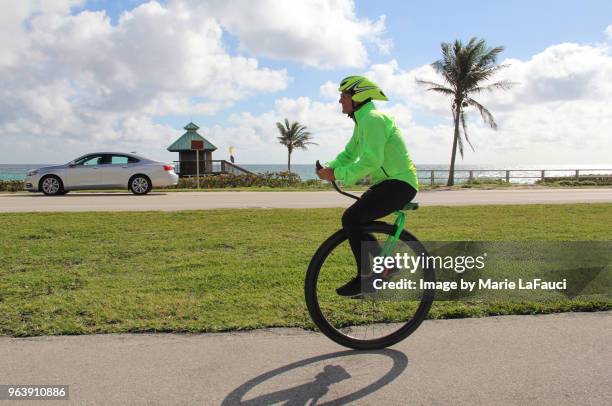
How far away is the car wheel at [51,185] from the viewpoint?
57.5 feet

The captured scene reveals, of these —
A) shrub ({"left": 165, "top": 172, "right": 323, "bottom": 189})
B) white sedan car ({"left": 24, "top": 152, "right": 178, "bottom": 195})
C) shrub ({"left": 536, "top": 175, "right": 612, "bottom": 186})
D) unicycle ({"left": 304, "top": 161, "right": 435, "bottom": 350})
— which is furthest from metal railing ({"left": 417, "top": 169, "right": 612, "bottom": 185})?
unicycle ({"left": 304, "top": 161, "right": 435, "bottom": 350})

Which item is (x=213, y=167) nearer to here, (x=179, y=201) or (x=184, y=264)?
(x=179, y=201)

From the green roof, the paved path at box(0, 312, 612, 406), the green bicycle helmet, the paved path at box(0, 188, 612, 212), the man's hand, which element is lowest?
the paved path at box(0, 312, 612, 406)

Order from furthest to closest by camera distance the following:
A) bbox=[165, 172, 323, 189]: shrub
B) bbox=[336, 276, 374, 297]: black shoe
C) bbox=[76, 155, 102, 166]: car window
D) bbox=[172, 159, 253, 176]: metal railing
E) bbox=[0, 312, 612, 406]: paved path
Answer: bbox=[172, 159, 253, 176]: metal railing, bbox=[165, 172, 323, 189]: shrub, bbox=[76, 155, 102, 166]: car window, bbox=[336, 276, 374, 297]: black shoe, bbox=[0, 312, 612, 406]: paved path

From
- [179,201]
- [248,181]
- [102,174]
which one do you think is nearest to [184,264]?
[179,201]

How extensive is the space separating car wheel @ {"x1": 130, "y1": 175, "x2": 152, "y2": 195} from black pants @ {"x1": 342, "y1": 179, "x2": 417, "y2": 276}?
52.5 ft

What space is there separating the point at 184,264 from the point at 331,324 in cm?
278

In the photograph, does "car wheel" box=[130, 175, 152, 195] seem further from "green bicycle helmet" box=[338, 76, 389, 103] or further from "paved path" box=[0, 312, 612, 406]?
"green bicycle helmet" box=[338, 76, 389, 103]

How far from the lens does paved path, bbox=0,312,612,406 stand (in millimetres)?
2850

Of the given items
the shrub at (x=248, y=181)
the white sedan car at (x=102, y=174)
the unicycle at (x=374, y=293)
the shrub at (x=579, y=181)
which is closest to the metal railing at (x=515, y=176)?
the shrub at (x=579, y=181)

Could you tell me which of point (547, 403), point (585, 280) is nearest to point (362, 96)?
point (547, 403)

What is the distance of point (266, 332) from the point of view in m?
3.79

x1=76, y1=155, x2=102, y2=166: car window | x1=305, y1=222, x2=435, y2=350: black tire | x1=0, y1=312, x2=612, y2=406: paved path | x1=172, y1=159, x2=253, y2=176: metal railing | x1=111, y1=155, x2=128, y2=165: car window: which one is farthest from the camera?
x1=172, y1=159, x2=253, y2=176: metal railing

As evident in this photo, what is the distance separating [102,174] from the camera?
58.5ft
